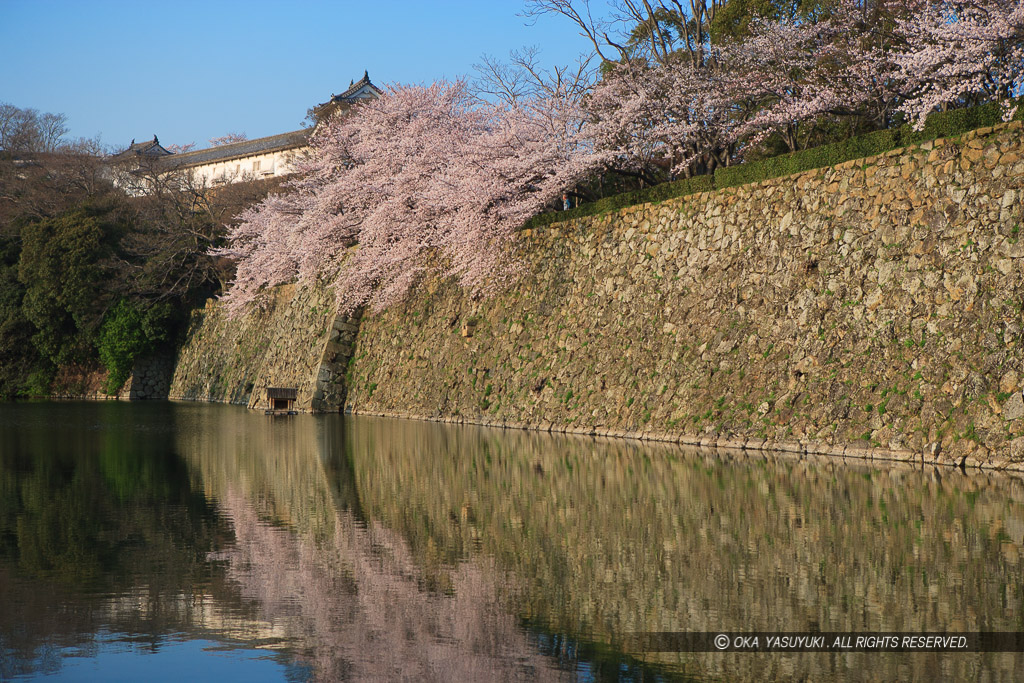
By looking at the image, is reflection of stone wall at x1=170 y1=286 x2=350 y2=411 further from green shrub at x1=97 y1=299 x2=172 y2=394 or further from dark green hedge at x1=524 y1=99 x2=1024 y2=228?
dark green hedge at x1=524 y1=99 x2=1024 y2=228

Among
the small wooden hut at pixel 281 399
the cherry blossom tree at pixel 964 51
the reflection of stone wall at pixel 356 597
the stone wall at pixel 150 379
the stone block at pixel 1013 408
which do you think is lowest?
the reflection of stone wall at pixel 356 597

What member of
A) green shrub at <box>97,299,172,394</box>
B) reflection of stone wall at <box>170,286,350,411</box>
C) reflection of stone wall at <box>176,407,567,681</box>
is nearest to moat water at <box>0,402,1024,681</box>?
reflection of stone wall at <box>176,407,567,681</box>

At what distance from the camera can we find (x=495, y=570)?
641cm

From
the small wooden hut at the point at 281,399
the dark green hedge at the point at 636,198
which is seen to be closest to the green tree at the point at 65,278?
the small wooden hut at the point at 281,399

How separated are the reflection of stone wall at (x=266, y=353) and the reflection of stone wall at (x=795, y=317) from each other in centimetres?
662

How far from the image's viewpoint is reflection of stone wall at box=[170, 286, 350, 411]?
1127 inches

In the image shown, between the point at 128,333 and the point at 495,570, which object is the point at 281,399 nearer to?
the point at 128,333

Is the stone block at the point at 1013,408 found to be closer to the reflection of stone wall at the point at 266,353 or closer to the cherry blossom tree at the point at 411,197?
the cherry blossom tree at the point at 411,197

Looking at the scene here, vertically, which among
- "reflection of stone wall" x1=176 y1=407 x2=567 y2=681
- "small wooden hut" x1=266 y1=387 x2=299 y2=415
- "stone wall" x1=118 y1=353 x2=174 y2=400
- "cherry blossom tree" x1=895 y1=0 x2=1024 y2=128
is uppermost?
"cherry blossom tree" x1=895 y1=0 x2=1024 y2=128

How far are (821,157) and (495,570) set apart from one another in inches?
464

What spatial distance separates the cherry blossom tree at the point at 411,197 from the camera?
921 inches

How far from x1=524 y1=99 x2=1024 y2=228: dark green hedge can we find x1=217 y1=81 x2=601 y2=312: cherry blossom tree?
1561 millimetres

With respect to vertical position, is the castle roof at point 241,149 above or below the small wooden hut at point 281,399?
above

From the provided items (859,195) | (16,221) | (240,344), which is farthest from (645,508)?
(16,221)
